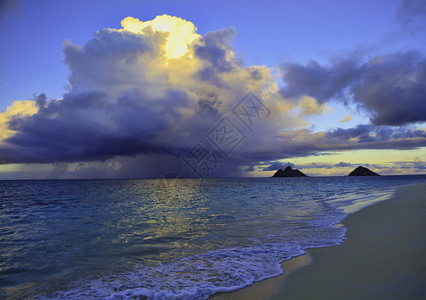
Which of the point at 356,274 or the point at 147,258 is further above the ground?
the point at 356,274

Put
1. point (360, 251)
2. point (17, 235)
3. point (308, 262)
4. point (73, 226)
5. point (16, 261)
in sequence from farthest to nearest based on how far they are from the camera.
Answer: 1. point (73, 226)
2. point (17, 235)
3. point (16, 261)
4. point (360, 251)
5. point (308, 262)

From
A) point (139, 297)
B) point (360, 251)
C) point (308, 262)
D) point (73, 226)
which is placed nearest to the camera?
point (139, 297)

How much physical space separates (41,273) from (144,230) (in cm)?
584

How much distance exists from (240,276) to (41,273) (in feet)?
18.4

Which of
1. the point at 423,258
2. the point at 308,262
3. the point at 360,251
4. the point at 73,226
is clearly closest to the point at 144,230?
the point at 73,226

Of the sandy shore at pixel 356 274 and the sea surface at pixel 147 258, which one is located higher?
the sandy shore at pixel 356 274

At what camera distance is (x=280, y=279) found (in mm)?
5504

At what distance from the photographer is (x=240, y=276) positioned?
5824 mm

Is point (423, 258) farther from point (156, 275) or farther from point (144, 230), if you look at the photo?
point (144, 230)

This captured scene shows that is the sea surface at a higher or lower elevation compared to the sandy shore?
lower

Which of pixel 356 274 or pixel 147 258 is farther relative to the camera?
pixel 147 258

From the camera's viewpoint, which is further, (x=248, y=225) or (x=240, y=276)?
(x=248, y=225)

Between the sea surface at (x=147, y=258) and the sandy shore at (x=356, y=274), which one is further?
the sea surface at (x=147, y=258)

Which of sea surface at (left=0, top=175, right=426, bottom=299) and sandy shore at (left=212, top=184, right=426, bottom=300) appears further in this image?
sea surface at (left=0, top=175, right=426, bottom=299)
